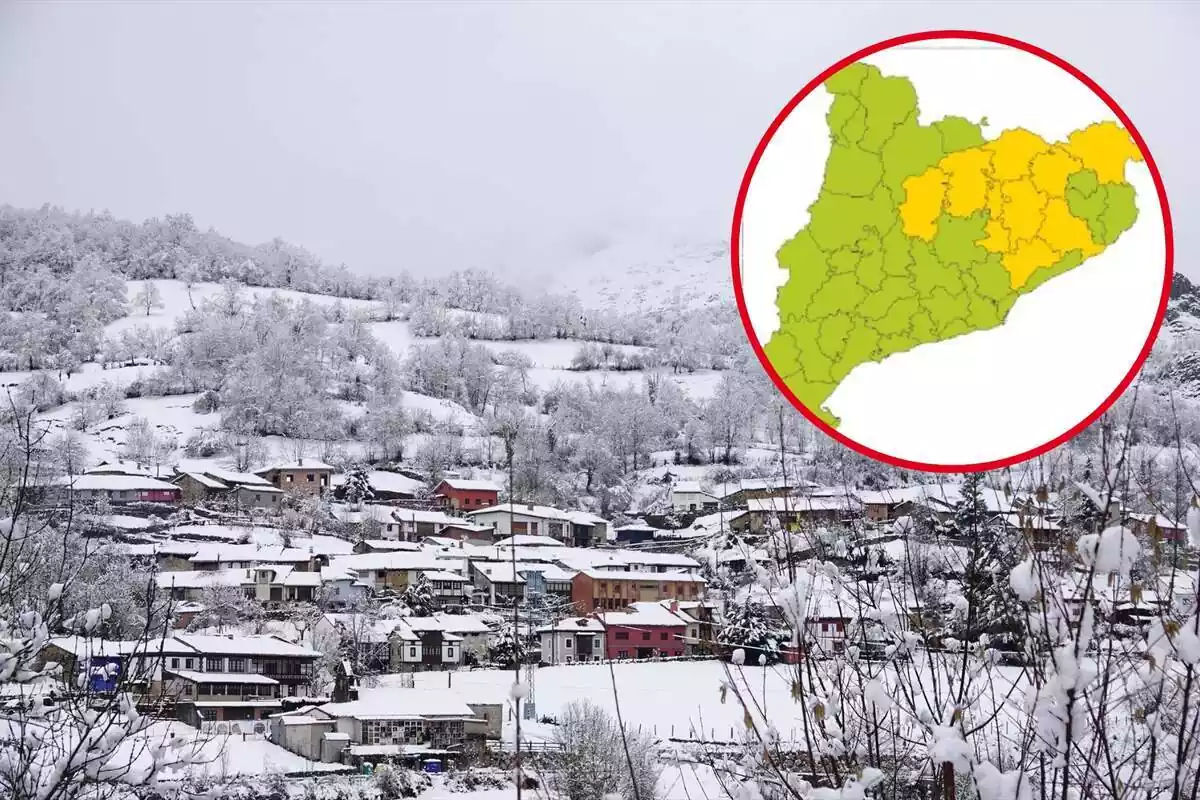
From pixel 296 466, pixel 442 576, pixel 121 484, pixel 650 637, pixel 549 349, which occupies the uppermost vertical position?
pixel 549 349

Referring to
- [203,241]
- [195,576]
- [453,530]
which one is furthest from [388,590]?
[203,241]

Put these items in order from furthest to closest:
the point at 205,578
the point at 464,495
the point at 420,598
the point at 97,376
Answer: the point at 97,376 < the point at 464,495 < the point at 420,598 < the point at 205,578

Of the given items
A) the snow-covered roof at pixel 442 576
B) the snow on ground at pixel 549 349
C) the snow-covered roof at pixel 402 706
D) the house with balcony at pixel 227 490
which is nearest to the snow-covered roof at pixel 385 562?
the snow-covered roof at pixel 442 576

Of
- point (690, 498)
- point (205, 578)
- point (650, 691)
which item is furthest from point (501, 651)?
point (690, 498)

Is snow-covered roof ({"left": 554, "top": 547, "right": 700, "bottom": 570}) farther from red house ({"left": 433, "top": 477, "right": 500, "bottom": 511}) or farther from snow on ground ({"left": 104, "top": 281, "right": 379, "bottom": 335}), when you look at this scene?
snow on ground ({"left": 104, "top": 281, "right": 379, "bottom": 335})

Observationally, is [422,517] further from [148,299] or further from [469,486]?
[148,299]

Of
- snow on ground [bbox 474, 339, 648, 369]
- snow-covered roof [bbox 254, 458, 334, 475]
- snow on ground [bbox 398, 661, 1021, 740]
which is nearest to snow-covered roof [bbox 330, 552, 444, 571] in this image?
snow on ground [bbox 398, 661, 1021, 740]
